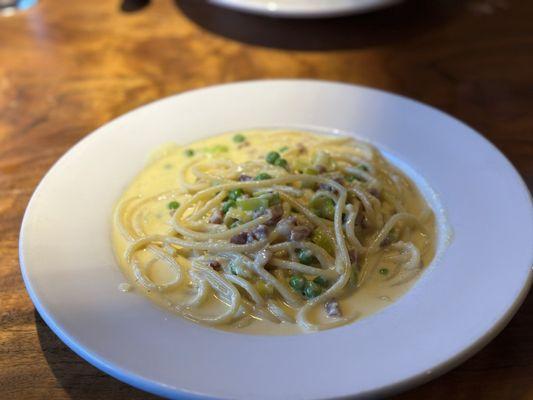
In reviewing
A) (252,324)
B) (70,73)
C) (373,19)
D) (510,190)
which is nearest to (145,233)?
(252,324)

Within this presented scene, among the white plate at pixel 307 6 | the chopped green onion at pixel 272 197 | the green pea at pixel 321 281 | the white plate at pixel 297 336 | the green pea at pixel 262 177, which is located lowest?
the green pea at pixel 321 281

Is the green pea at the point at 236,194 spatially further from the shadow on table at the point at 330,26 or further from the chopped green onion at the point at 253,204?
the shadow on table at the point at 330,26

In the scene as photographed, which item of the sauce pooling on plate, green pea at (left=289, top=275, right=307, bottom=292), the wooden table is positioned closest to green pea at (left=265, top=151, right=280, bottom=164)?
the sauce pooling on plate

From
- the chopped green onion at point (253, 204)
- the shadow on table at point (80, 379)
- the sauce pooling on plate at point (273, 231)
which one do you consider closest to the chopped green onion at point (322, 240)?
the sauce pooling on plate at point (273, 231)

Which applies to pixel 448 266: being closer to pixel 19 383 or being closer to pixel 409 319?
pixel 409 319

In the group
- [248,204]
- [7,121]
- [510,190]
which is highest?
[510,190]
